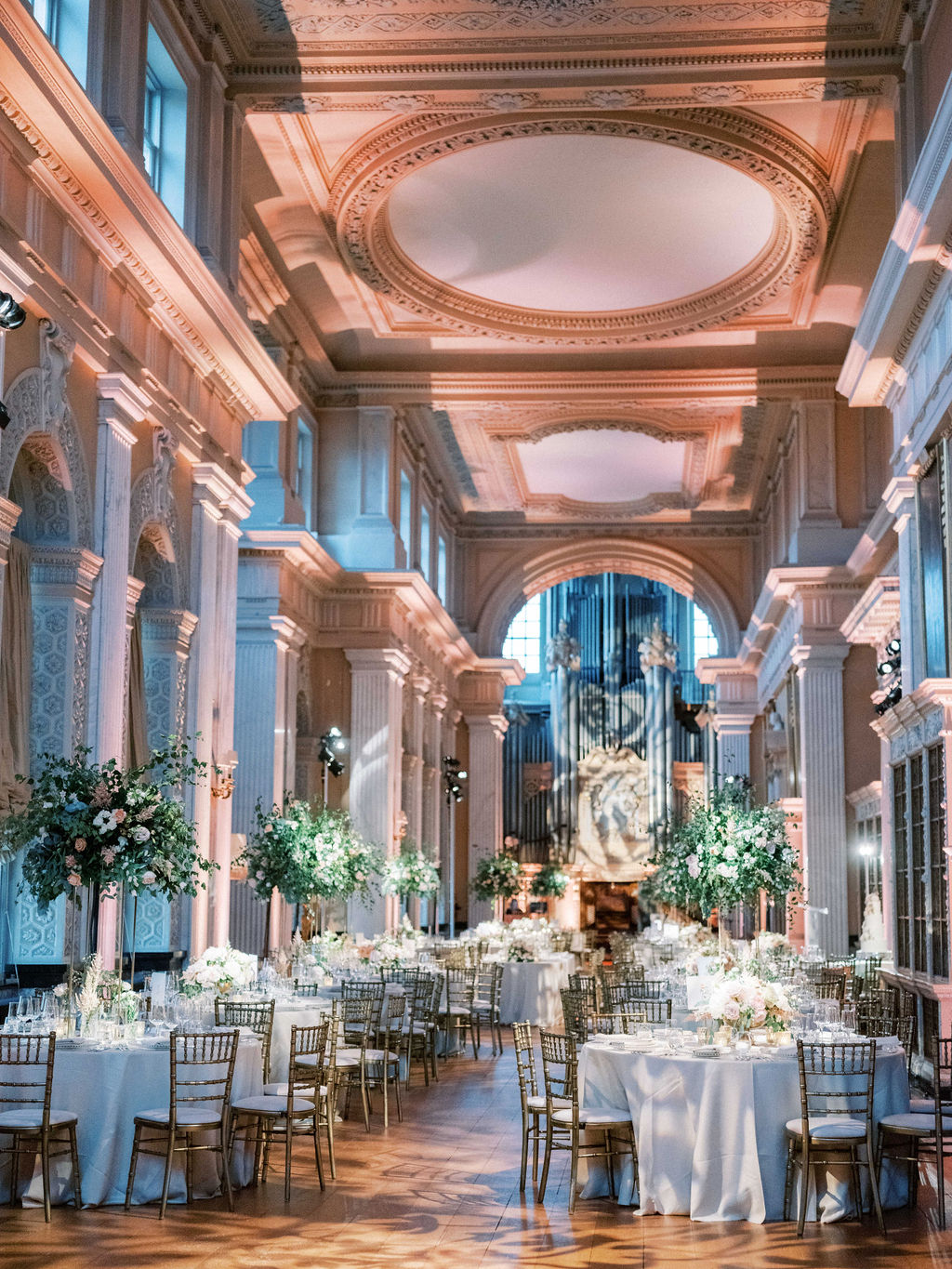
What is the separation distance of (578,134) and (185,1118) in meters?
10.0

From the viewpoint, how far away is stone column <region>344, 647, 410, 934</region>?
2036cm

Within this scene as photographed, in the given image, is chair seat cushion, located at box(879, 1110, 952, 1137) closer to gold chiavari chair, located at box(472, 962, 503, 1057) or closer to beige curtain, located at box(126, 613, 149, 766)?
beige curtain, located at box(126, 613, 149, 766)

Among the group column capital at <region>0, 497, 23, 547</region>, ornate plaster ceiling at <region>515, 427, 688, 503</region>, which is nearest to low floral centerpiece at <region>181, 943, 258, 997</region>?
column capital at <region>0, 497, 23, 547</region>

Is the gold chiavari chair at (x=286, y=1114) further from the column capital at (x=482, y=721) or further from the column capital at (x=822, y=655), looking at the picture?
the column capital at (x=482, y=721)

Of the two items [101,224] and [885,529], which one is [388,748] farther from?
[101,224]

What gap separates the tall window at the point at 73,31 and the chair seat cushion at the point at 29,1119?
255 inches

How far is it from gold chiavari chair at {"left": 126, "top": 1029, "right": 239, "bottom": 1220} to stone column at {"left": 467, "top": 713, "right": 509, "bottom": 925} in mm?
20740

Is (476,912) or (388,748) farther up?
(388,748)

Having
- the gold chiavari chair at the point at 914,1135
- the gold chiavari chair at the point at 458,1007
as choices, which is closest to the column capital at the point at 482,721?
the gold chiavari chair at the point at 458,1007

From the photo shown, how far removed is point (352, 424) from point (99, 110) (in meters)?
11.6

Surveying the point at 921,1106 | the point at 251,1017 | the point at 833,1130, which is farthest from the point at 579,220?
the point at 833,1130

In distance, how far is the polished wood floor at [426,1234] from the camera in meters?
6.73

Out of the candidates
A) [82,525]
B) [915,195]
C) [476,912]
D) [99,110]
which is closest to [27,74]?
→ [99,110]

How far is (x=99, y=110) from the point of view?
970cm
